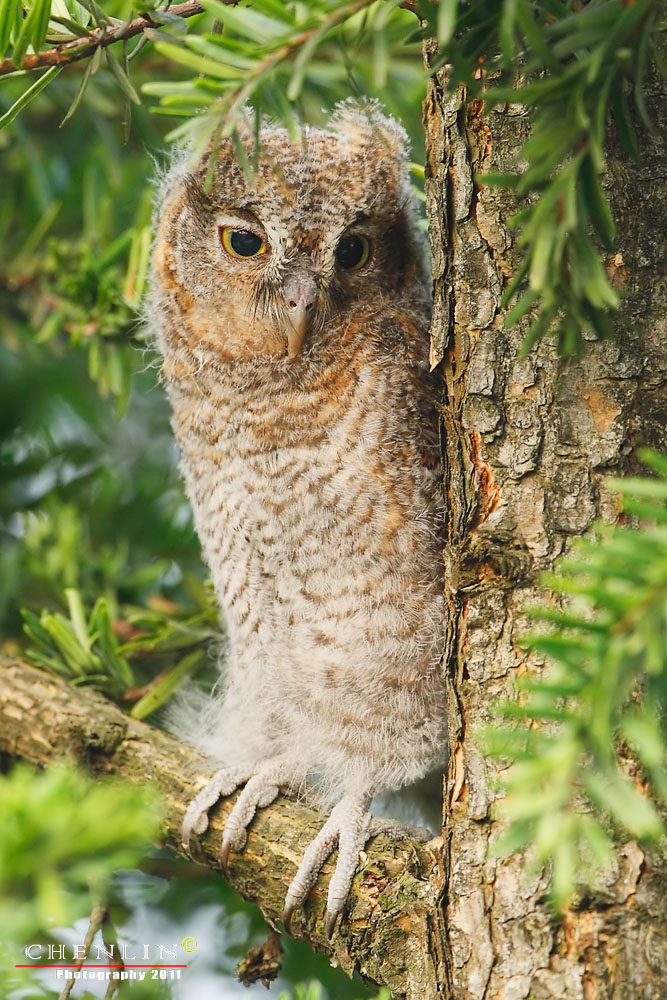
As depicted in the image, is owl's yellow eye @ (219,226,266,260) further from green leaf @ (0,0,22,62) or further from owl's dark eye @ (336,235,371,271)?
green leaf @ (0,0,22,62)

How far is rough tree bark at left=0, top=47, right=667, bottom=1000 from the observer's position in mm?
936

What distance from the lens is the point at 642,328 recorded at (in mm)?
979

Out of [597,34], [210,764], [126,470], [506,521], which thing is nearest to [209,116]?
[597,34]

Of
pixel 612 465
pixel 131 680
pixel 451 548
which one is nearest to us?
pixel 612 465

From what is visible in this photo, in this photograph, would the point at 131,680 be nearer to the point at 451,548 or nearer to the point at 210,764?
the point at 210,764

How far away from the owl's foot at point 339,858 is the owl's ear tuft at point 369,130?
1.10 meters

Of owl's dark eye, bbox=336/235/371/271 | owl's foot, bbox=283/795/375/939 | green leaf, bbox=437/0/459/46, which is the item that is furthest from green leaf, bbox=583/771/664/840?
owl's dark eye, bbox=336/235/371/271

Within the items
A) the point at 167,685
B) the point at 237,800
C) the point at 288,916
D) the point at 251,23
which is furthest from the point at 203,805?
the point at 251,23

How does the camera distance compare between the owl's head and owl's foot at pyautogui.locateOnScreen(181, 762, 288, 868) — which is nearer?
owl's foot at pyautogui.locateOnScreen(181, 762, 288, 868)

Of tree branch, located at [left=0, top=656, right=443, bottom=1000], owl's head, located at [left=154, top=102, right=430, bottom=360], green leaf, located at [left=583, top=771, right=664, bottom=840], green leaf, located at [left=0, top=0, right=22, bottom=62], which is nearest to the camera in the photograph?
green leaf, located at [left=583, top=771, right=664, bottom=840]

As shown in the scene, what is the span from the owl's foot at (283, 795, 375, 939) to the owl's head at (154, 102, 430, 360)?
717 mm

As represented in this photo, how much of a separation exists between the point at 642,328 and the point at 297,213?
28.4 inches

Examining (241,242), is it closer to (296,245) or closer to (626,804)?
(296,245)

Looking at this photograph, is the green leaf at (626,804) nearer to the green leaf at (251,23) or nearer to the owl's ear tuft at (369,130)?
the green leaf at (251,23)
